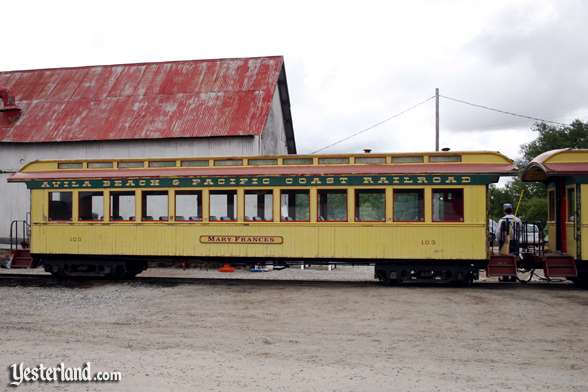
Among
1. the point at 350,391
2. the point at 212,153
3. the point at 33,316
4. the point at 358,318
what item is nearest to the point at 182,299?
the point at 33,316

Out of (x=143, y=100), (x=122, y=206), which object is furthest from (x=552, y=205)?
(x=143, y=100)

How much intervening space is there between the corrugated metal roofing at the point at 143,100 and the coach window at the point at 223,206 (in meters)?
8.67

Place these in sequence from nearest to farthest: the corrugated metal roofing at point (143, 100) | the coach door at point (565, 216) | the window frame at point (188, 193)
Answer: the coach door at point (565, 216), the window frame at point (188, 193), the corrugated metal roofing at point (143, 100)

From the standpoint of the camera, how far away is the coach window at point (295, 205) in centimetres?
1452

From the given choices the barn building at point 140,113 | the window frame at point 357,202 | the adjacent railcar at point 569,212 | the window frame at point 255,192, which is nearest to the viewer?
the adjacent railcar at point 569,212

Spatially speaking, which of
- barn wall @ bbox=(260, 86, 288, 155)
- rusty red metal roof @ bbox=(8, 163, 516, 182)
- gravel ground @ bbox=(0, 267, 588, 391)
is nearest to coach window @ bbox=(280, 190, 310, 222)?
rusty red metal roof @ bbox=(8, 163, 516, 182)

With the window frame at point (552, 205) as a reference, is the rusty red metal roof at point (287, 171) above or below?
above

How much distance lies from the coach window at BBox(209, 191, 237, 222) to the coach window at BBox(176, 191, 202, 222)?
0.34 meters

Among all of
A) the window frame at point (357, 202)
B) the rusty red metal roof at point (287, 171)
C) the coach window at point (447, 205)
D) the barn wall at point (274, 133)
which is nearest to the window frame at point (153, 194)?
the rusty red metal roof at point (287, 171)

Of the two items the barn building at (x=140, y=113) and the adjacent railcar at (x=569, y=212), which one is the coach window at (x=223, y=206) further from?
the barn building at (x=140, y=113)

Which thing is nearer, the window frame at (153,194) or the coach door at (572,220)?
the coach door at (572,220)

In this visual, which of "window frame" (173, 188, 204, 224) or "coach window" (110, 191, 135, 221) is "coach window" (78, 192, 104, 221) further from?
"window frame" (173, 188, 204, 224)

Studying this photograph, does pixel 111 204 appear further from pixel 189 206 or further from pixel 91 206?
pixel 189 206

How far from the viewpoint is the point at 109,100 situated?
88.8ft
